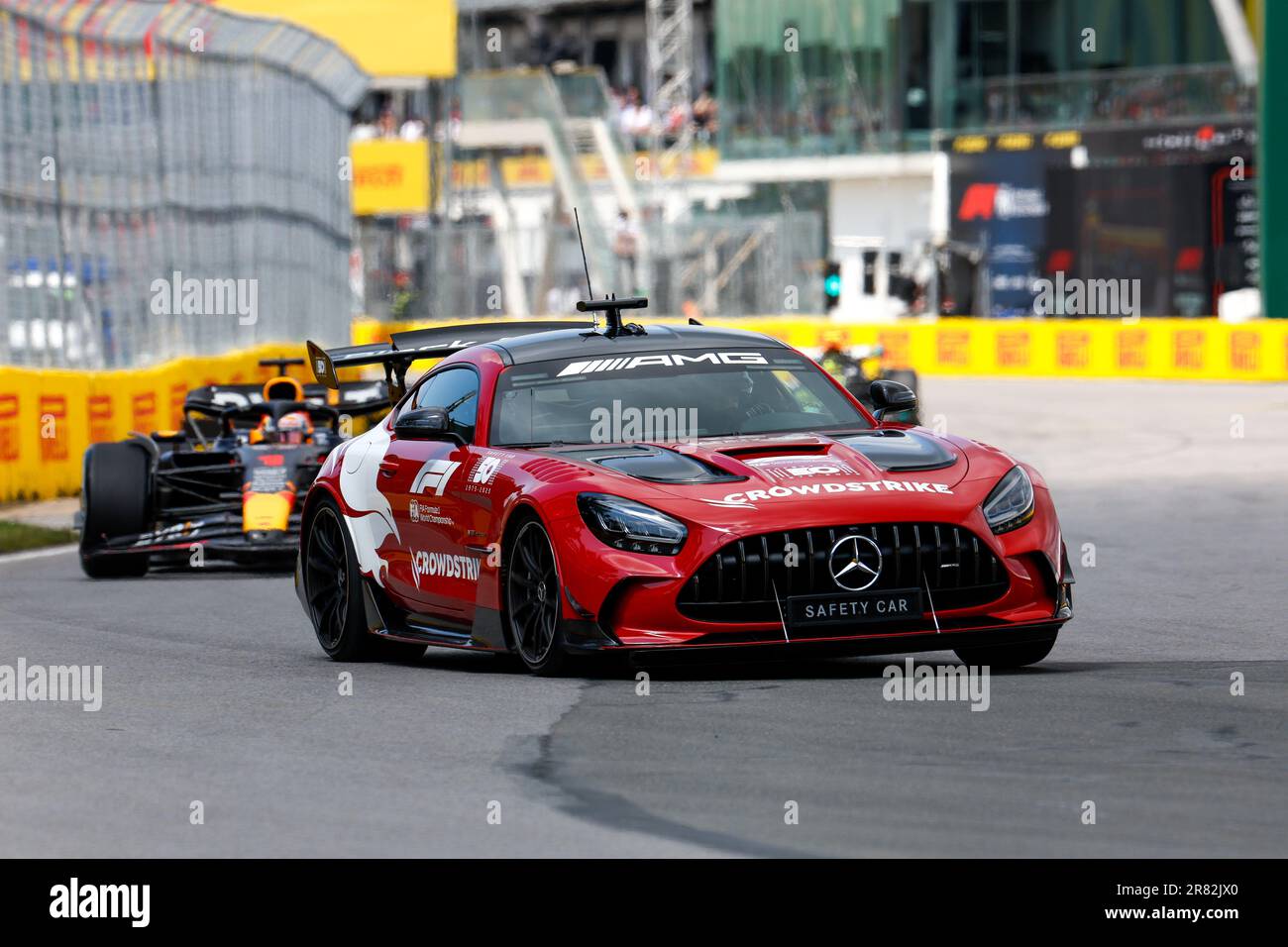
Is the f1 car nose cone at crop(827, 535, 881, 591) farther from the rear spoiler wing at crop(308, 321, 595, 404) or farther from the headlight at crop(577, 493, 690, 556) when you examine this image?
the rear spoiler wing at crop(308, 321, 595, 404)

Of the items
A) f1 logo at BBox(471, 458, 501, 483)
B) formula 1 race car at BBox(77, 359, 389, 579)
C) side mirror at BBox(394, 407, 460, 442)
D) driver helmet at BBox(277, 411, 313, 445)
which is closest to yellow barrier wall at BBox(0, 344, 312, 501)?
formula 1 race car at BBox(77, 359, 389, 579)

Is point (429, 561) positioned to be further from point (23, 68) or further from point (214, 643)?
point (23, 68)

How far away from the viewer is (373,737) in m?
7.84

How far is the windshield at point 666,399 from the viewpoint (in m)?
9.60

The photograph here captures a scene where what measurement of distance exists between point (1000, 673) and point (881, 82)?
50.9 m

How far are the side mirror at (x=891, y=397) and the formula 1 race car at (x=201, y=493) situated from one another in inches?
239

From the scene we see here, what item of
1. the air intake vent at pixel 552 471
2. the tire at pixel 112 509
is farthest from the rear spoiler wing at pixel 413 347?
the tire at pixel 112 509

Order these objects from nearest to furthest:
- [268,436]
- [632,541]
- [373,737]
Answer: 1. [373,737]
2. [632,541]
3. [268,436]

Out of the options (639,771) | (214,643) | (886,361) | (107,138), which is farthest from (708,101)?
(639,771)

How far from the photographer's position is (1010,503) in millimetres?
8953

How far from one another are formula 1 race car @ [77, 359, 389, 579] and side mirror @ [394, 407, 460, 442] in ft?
17.8

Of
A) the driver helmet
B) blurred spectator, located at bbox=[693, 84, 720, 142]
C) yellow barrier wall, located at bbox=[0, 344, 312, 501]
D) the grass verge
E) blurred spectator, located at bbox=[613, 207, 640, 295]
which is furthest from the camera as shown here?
blurred spectator, located at bbox=[693, 84, 720, 142]

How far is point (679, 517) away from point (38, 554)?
980cm

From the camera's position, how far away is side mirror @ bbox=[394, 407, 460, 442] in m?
9.62
